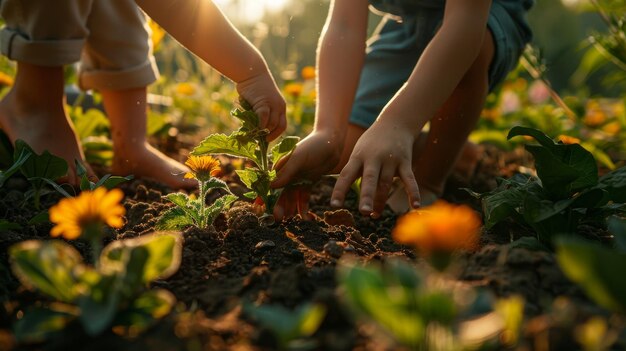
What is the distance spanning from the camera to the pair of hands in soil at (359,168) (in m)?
1.73

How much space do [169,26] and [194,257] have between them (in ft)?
2.72

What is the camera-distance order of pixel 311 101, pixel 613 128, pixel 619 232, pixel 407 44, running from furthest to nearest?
pixel 311 101 < pixel 613 128 < pixel 407 44 < pixel 619 232

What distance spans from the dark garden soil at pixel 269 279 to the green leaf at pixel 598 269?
59mm

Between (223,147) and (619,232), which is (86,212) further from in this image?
(619,232)

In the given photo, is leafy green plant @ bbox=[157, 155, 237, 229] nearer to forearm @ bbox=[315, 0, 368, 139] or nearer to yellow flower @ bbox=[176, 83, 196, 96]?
forearm @ bbox=[315, 0, 368, 139]

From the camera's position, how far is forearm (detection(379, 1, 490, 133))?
198cm

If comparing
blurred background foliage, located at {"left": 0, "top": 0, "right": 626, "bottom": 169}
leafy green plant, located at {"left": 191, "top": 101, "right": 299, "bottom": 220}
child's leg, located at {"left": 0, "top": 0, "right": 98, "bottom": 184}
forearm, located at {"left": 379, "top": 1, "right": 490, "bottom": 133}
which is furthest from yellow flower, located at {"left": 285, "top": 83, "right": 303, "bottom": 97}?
leafy green plant, located at {"left": 191, "top": 101, "right": 299, "bottom": 220}

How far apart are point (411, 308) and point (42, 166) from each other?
143cm

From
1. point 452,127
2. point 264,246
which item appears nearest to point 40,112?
point 264,246

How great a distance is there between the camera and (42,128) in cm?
243

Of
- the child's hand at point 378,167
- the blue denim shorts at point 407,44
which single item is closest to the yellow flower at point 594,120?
the blue denim shorts at point 407,44

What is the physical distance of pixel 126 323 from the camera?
110 cm

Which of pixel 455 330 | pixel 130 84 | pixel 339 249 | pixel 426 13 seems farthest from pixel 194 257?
pixel 426 13

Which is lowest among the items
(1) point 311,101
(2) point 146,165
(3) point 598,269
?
(1) point 311,101
